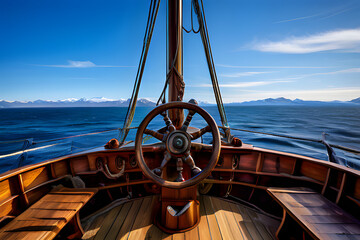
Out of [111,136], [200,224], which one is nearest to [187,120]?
[200,224]

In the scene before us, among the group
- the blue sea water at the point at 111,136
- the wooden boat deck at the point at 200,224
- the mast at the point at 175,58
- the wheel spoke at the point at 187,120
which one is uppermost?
the mast at the point at 175,58

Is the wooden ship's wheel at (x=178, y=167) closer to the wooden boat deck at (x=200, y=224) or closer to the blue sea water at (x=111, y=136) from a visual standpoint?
the wooden boat deck at (x=200, y=224)

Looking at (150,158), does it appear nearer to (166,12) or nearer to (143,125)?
(143,125)

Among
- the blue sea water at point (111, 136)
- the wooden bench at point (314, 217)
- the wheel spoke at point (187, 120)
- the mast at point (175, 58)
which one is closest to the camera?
the wooden bench at point (314, 217)

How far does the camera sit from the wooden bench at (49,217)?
1.16 meters

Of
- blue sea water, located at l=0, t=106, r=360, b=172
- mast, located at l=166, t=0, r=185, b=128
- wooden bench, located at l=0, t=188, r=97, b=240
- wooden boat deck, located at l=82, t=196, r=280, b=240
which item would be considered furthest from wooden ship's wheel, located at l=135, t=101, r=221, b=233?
blue sea water, located at l=0, t=106, r=360, b=172

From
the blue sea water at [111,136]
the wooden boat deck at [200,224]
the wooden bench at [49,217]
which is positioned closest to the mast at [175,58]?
the wooden boat deck at [200,224]

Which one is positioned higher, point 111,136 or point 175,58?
point 175,58

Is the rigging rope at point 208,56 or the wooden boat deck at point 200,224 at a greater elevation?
the rigging rope at point 208,56

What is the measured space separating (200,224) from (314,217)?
3.29 feet

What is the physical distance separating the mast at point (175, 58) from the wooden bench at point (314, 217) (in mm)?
1297

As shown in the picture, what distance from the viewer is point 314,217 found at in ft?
4.25

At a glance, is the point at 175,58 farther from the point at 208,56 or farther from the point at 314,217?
the point at 314,217

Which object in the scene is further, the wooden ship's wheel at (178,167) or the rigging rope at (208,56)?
the rigging rope at (208,56)
